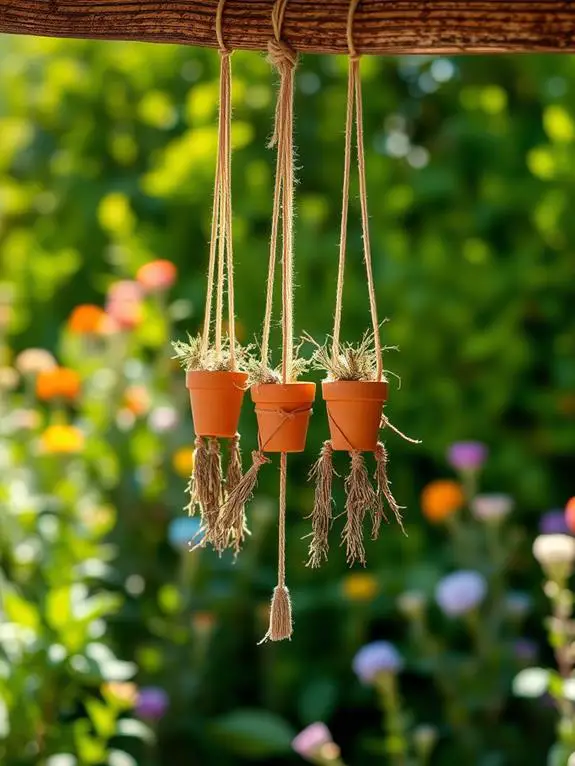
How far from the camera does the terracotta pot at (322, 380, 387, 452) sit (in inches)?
39.8

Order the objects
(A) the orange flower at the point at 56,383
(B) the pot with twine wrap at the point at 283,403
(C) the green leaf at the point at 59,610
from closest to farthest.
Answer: (B) the pot with twine wrap at the point at 283,403 → (C) the green leaf at the point at 59,610 → (A) the orange flower at the point at 56,383

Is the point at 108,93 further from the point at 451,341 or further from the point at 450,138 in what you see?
the point at 451,341

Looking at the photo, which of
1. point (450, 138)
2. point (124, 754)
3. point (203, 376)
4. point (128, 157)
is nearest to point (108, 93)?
point (128, 157)

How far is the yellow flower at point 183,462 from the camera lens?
7.46ft

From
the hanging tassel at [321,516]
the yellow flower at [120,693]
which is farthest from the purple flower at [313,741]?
the hanging tassel at [321,516]

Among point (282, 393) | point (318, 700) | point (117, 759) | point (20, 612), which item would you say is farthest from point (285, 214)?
point (318, 700)

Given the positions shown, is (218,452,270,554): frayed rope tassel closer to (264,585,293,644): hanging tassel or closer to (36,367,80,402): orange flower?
(264,585,293,644): hanging tassel

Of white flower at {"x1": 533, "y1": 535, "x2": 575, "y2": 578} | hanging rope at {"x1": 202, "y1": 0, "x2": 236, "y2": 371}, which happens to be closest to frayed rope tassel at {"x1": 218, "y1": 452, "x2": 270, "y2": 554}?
hanging rope at {"x1": 202, "y1": 0, "x2": 236, "y2": 371}

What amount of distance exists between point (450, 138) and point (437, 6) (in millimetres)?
1843

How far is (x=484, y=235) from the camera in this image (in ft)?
8.70

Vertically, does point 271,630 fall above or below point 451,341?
below

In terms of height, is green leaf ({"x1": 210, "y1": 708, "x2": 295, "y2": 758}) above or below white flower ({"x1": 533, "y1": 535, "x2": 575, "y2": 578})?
below

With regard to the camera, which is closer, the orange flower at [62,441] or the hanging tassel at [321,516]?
the hanging tassel at [321,516]

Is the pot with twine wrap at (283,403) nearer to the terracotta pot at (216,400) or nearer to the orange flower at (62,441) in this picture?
the terracotta pot at (216,400)
